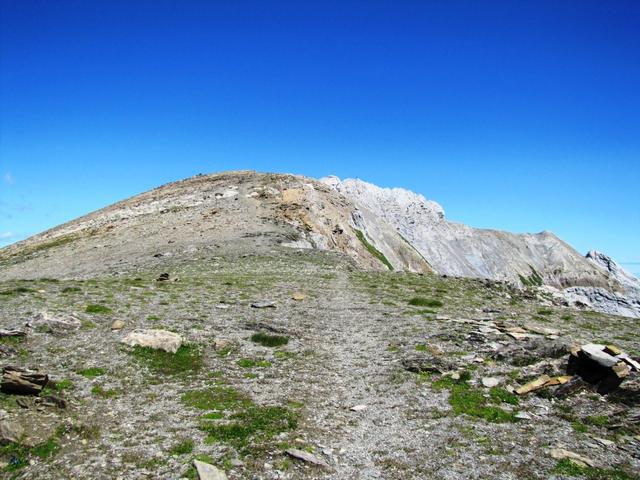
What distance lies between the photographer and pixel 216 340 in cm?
2323

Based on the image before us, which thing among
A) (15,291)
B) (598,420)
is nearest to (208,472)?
(598,420)

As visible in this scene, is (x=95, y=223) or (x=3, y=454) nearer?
(x=3, y=454)

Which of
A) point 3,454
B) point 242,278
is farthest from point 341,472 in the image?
point 242,278

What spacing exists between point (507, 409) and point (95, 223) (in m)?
84.1

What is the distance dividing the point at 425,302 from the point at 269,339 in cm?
1443

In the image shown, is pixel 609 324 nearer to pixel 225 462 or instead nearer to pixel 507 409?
pixel 507 409

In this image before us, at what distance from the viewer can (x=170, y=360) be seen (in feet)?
67.2

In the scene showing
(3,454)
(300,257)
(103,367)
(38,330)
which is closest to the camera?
(3,454)

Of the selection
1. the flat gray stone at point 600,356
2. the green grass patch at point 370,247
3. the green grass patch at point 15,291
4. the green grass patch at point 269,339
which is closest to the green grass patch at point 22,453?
the green grass patch at point 269,339

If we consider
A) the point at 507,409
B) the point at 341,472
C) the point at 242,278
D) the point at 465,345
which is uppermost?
the point at 242,278

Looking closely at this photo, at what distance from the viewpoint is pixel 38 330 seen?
71.3 feet

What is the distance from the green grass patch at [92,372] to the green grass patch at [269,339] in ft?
25.7

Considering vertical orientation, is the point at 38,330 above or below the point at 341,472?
above

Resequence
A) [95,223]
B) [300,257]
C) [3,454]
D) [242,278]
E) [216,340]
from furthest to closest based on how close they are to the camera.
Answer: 1. [95,223]
2. [300,257]
3. [242,278]
4. [216,340]
5. [3,454]
